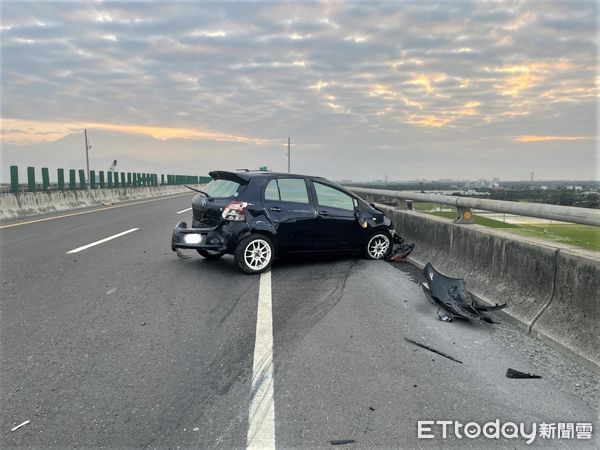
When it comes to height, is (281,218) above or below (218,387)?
above

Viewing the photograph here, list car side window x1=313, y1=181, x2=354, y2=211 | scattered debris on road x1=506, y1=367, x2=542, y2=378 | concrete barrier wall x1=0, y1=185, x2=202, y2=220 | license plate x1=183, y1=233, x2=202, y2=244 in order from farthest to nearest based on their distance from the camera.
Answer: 1. concrete barrier wall x1=0, y1=185, x2=202, y2=220
2. car side window x1=313, y1=181, x2=354, y2=211
3. license plate x1=183, y1=233, x2=202, y2=244
4. scattered debris on road x1=506, y1=367, x2=542, y2=378

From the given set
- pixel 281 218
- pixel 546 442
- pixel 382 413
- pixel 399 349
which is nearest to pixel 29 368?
pixel 382 413

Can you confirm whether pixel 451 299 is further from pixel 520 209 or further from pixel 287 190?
pixel 287 190

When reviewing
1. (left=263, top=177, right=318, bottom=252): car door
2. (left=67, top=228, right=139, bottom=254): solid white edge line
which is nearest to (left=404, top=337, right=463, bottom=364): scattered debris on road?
(left=263, top=177, right=318, bottom=252): car door

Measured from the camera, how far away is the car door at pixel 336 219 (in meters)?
7.93

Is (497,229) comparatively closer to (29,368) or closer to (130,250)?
(29,368)

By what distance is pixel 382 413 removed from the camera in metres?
3.14

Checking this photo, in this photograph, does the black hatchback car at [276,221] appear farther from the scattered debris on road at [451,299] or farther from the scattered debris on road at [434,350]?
the scattered debris on road at [434,350]

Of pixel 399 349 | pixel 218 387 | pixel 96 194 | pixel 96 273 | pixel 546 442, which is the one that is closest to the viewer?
pixel 546 442

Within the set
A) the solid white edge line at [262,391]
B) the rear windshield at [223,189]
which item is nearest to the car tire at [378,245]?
the rear windshield at [223,189]

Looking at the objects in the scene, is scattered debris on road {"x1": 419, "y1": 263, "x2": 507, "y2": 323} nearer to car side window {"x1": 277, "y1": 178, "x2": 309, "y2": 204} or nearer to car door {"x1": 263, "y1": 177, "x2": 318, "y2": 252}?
car door {"x1": 263, "y1": 177, "x2": 318, "y2": 252}

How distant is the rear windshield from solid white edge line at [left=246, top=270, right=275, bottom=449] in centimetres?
272

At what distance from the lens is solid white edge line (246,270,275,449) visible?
286cm

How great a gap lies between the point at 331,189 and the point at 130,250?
14.2ft
